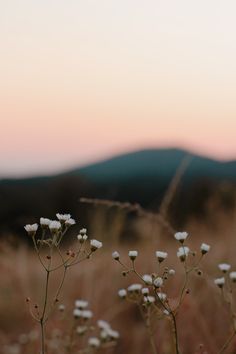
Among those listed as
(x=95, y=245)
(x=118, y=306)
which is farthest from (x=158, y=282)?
(x=118, y=306)

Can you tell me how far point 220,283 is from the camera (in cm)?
215

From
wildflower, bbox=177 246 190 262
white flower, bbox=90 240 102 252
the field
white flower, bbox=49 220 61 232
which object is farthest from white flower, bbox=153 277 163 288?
the field

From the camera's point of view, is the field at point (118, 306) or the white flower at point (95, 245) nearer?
the white flower at point (95, 245)

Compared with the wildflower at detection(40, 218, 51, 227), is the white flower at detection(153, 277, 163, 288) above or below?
below

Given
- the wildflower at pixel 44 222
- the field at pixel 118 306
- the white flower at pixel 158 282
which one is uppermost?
the wildflower at pixel 44 222

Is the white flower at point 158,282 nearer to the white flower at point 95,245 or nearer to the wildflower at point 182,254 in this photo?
the wildflower at point 182,254

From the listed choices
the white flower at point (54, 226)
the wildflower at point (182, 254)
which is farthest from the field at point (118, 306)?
the white flower at point (54, 226)

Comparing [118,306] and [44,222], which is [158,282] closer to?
[44,222]

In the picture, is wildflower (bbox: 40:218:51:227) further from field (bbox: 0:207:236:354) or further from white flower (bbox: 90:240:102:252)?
field (bbox: 0:207:236:354)

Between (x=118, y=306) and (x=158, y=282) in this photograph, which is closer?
(x=158, y=282)

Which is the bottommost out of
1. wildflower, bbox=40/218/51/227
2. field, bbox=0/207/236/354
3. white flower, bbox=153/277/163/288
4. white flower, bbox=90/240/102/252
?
field, bbox=0/207/236/354

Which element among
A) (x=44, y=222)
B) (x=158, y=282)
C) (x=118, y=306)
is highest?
(x=44, y=222)

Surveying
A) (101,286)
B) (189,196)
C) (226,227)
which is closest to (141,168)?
(189,196)

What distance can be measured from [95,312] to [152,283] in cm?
272
